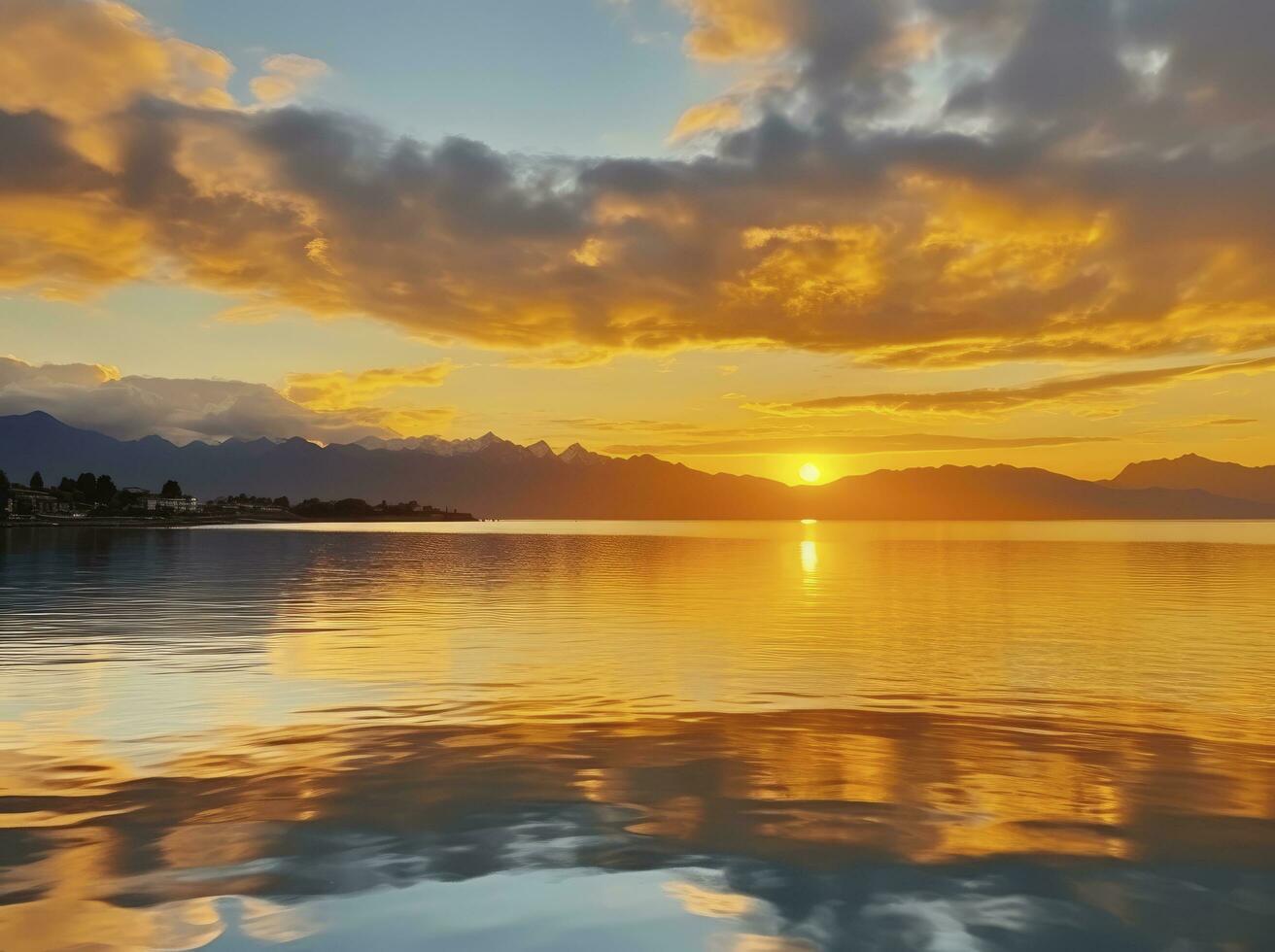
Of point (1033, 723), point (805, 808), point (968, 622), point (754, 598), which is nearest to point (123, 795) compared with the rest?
point (805, 808)

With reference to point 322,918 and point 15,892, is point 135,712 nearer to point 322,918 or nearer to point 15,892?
point 15,892

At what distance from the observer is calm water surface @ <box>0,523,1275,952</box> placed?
1188 centimetres

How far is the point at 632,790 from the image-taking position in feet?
58.0

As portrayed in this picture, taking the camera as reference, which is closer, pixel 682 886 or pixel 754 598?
pixel 682 886

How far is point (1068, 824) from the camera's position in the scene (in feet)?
51.6

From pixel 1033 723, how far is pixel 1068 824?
9378 mm

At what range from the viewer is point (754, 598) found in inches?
2530

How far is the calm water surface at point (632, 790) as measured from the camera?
39.0ft

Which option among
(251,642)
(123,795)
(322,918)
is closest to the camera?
(322,918)

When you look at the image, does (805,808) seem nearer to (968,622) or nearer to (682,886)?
(682,886)

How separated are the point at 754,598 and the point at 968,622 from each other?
56.9ft

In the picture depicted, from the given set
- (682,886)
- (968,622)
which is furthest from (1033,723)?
(968,622)

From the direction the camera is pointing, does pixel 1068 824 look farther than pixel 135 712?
No

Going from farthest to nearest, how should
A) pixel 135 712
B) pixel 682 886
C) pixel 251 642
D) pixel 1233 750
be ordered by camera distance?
pixel 251 642
pixel 135 712
pixel 1233 750
pixel 682 886
